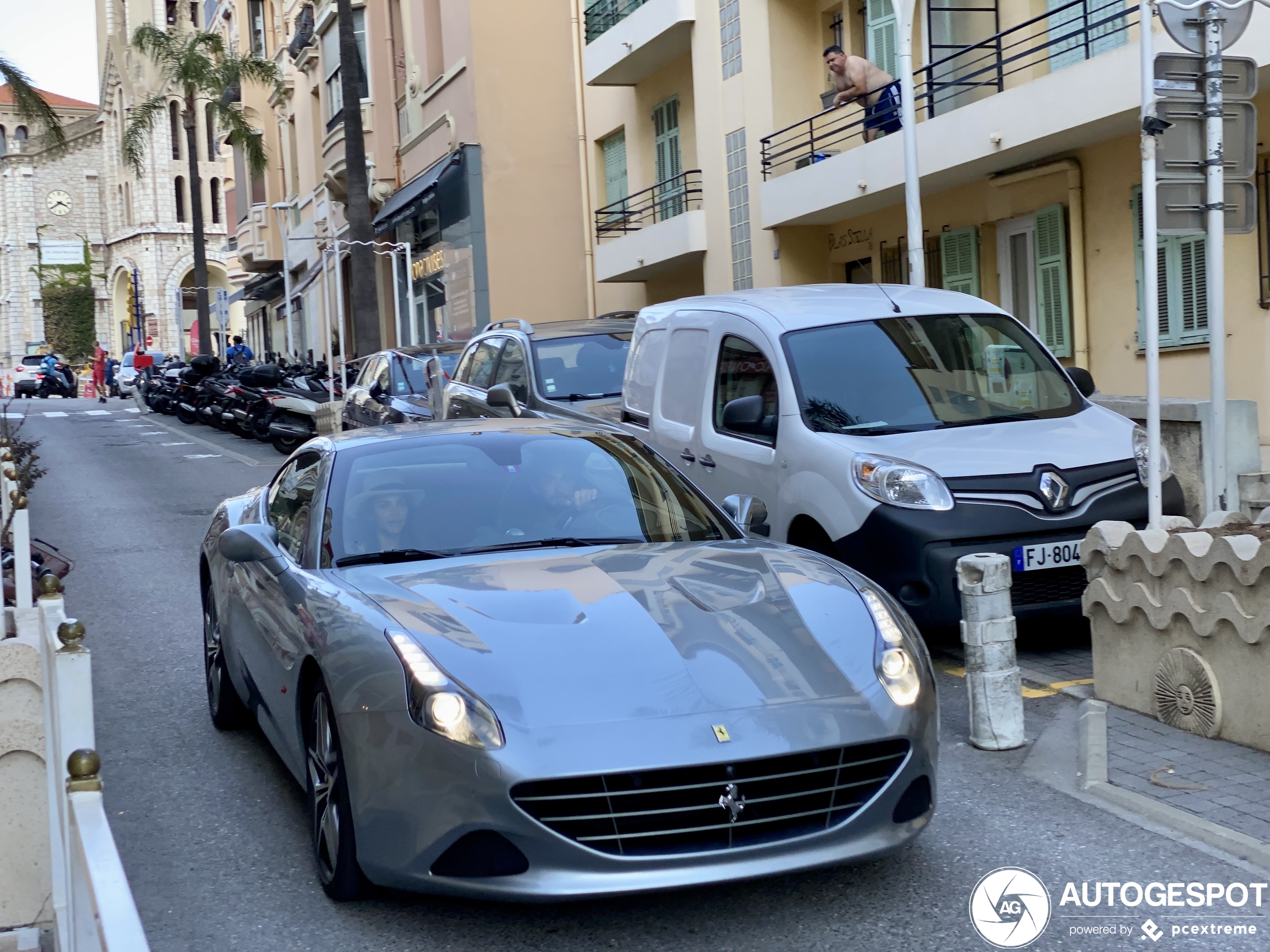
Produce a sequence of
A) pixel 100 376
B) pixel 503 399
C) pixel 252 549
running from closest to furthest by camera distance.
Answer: pixel 252 549 < pixel 503 399 < pixel 100 376

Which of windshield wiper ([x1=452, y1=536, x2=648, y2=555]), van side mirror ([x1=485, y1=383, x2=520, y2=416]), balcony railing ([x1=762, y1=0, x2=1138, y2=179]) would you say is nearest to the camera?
windshield wiper ([x1=452, y1=536, x2=648, y2=555])

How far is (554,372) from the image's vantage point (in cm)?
1223

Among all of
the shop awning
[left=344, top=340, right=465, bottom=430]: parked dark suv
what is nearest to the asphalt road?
[left=344, top=340, right=465, bottom=430]: parked dark suv

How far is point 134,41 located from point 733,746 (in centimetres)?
4248

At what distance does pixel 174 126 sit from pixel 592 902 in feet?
312

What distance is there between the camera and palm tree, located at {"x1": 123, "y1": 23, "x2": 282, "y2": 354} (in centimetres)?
4031

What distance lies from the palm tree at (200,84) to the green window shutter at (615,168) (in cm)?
1695

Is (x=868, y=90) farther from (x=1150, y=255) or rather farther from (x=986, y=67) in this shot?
(x=1150, y=255)

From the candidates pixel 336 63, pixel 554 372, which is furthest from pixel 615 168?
pixel 554 372

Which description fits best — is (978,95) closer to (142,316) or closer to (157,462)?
(157,462)

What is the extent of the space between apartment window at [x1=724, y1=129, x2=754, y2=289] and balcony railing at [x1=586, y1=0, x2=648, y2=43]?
13.5ft

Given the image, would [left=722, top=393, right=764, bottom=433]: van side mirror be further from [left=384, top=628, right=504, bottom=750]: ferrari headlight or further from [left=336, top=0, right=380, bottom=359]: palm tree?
[left=336, top=0, right=380, bottom=359]: palm tree

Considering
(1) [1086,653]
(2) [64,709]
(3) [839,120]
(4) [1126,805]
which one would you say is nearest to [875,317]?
(1) [1086,653]

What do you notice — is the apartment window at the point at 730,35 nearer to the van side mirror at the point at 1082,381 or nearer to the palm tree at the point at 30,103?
the palm tree at the point at 30,103
